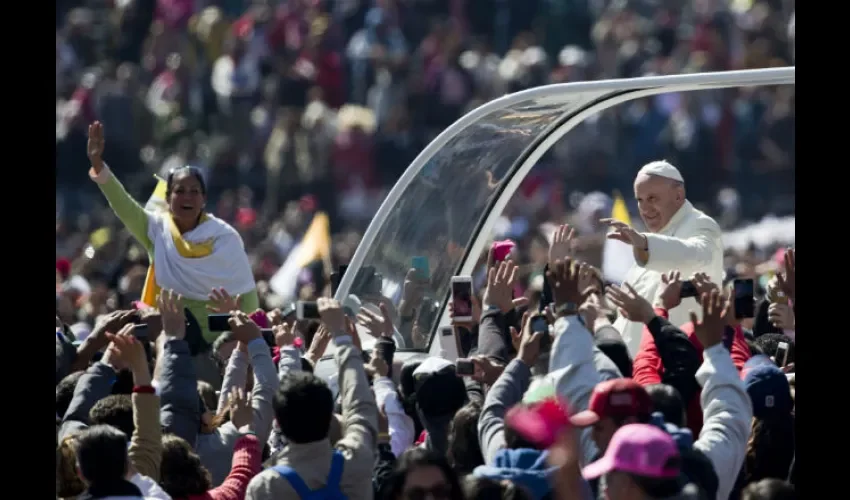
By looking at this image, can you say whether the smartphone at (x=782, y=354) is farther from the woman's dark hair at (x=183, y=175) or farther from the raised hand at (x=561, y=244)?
the woman's dark hair at (x=183, y=175)

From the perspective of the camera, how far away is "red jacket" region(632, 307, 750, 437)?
6848 mm

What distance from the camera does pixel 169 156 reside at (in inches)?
944

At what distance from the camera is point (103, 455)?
5766 mm

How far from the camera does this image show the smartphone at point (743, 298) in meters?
6.91

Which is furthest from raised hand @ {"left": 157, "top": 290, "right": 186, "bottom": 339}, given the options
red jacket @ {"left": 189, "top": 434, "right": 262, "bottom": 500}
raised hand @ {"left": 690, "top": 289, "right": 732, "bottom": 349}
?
raised hand @ {"left": 690, "top": 289, "right": 732, "bottom": 349}

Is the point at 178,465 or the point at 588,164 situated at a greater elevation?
the point at 588,164

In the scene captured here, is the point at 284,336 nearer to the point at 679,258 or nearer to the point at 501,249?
the point at 501,249

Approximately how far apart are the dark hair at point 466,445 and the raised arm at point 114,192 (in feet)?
12.9

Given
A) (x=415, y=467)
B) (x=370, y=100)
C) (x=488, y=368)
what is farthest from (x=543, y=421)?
(x=370, y=100)
